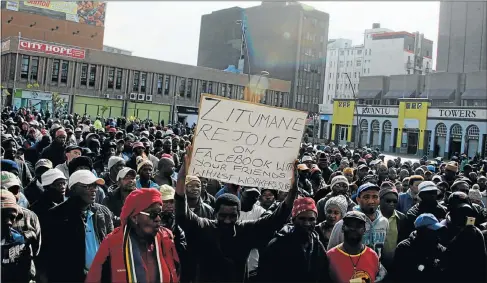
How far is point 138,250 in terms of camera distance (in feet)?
11.0

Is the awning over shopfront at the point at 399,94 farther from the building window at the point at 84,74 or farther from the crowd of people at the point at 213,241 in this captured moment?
the crowd of people at the point at 213,241

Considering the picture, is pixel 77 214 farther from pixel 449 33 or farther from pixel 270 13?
pixel 270 13

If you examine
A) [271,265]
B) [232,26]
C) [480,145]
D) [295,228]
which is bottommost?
[271,265]

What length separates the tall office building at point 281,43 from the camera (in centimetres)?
8862

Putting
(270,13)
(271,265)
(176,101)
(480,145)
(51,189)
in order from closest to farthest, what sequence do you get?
1. (271,265)
2. (51,189)
3. (480,145)
4. (176,101)
5. (270,13)

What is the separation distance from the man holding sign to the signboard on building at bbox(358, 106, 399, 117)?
50657mm

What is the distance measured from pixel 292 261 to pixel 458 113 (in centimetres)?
4680

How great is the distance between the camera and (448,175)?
9.55m

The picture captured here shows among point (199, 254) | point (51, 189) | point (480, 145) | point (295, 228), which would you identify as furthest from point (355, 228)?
point (480, 145)

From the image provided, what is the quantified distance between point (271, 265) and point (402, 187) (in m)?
5.11

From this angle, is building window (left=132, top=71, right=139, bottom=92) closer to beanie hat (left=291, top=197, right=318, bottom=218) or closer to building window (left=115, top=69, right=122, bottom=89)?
building window (left=115, top=69, right=122, bottom=89)

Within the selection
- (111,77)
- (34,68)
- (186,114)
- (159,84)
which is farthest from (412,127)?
(34,68)

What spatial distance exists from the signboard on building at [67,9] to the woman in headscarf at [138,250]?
59.3 m

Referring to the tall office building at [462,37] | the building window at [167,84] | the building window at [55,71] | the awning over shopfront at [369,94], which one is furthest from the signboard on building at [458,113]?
the building window at [55,71]
